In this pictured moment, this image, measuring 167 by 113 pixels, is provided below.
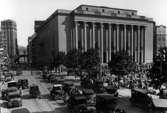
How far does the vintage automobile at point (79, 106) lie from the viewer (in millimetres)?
19406

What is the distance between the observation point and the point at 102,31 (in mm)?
86625

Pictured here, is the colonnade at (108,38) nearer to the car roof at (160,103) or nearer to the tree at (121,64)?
the tree at (121,64)

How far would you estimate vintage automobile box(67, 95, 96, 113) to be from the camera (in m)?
19.4

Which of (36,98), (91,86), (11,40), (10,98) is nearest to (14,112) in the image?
(10,98)

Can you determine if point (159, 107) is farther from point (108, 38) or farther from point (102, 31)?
point (108, 38)

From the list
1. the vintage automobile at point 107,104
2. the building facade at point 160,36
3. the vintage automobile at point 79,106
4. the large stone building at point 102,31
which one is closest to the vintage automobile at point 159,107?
the vintage automobile at point 107,104

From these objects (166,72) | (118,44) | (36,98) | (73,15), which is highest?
(73,15)

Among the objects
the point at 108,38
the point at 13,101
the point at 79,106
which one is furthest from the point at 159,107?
the point at 108,38

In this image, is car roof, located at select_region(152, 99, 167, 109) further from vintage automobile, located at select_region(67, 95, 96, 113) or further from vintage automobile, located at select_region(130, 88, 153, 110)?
vintage automobile, located at select_region(67, 95, 96, 113)

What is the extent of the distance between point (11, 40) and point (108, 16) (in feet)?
434

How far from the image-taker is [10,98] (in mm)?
23984

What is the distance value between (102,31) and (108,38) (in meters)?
5.39

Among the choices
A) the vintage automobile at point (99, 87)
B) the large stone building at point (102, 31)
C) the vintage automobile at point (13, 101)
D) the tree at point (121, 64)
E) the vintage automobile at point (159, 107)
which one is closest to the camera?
the vintage automobile at point (159, 107)

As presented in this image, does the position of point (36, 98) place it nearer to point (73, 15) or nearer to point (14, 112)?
point (14, 112)
